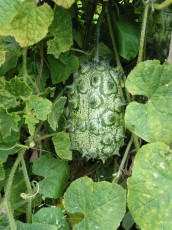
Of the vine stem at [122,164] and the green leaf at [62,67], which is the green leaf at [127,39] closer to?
the green leaf at [62,67]

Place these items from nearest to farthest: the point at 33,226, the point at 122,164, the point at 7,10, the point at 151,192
A: the point at 7,10 → the point at 151,192 → the point at 33,226 → the point at 122,164

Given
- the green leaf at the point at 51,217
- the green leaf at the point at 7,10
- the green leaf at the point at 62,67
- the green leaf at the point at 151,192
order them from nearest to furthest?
the green leaf at the point at 7,10, the green leaf at the point at 151,192, the green leaf at the point at 51,217, the green leaf at the point at 62,67

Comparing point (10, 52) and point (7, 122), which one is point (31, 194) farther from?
point (10, 52)

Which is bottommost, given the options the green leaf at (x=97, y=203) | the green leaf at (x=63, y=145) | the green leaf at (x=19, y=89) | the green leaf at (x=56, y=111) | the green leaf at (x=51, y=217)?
the green leaf at (x=51, y=217)

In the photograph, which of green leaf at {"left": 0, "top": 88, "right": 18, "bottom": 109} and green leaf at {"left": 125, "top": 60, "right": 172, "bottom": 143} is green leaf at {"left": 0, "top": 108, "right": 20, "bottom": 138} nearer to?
green leaf at {"left": 0, "top": 88, "right": 18, "bottom": 109}

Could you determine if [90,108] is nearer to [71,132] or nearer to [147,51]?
[71,132]

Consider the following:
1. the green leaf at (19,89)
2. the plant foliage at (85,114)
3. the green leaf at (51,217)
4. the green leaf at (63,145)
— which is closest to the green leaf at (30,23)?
the plant foliage at (85,114)

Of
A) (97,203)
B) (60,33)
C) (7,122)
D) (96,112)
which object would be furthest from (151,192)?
(60,33)
